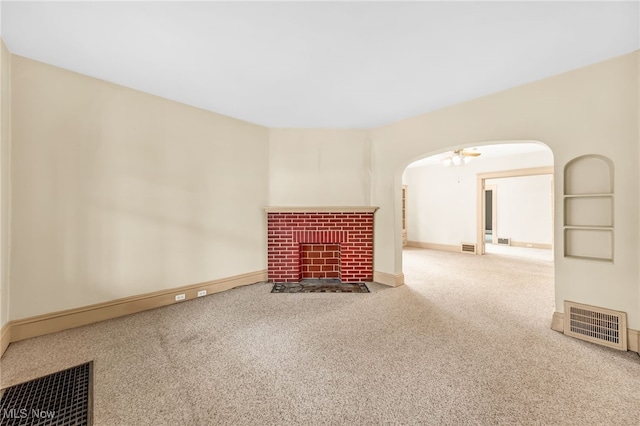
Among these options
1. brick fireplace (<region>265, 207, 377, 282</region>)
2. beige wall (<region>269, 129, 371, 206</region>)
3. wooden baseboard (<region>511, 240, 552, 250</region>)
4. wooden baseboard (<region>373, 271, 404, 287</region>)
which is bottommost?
wooden baseboard (<region>373, 271, 404, 287</region>)

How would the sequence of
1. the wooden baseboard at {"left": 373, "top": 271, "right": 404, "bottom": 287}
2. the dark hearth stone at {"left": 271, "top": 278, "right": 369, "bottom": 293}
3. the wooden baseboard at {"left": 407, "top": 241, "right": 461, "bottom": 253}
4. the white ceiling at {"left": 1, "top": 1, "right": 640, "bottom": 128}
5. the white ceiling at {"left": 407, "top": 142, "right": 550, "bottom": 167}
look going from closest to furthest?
1. the white ceiling at {"left": 1, "top": 1, "right": 640, "bottom": 128}
2. the dark hearth stone at {"left": 271, "top": 278, "right": 369, "bottom": 293}
3. the wooden baseboard at {"left": 373, "top": 271, "right": 404, "bottom": 287}
4. the white ceiling at {"left": 407, "top": 142, "right": 550, "bottom": 167}
5. the wooden baseboard at {"left": 407, "top": 241, "right": 461, "bottom": 253}

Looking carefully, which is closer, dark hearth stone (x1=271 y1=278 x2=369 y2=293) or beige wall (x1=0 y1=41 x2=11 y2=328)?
beige wall (x1=0 y1=41 x2=11 y2=328)

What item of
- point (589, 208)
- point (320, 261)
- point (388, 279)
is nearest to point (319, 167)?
point (320, 261)

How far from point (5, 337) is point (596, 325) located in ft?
16.5

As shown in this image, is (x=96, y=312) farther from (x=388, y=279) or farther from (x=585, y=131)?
(x=585, y=131)

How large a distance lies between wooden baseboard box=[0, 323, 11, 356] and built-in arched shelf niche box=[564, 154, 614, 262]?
4966 millimetres

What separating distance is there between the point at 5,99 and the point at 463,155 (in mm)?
6137

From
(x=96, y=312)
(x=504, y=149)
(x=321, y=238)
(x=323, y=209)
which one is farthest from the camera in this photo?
(x=504, y=149)

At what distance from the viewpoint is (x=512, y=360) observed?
1.89 m

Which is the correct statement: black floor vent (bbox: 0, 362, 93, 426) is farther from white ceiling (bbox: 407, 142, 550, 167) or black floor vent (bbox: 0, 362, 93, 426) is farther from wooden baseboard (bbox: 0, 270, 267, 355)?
white ceiling (bbox: 407, 142, 550, 167)

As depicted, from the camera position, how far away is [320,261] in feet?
13.8

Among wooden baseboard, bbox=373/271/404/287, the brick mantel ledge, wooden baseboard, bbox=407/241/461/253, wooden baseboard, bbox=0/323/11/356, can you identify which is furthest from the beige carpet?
wooden baseboard, bbox=407/241/461/253

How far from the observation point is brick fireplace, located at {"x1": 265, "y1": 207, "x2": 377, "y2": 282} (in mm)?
3959

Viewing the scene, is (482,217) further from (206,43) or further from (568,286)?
(206,43)
